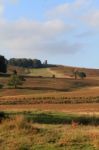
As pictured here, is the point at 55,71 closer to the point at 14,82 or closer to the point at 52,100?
the point at 14,82

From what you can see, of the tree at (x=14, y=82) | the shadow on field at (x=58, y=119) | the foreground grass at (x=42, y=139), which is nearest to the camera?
the foreground grass at (x=42, y=139)

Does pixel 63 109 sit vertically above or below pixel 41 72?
below

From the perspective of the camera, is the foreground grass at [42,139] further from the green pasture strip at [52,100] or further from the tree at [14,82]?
the tree at [14,82]

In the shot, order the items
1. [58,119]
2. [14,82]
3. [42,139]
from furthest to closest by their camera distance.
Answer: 1. [14,82]
2. [58,119]
3. [42,139]

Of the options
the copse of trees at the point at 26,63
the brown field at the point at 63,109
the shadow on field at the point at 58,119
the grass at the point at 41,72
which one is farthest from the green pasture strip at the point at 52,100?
the copse of trees at the point at 26,63

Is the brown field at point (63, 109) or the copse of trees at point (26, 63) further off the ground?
the copse of trees at point (26, 63)

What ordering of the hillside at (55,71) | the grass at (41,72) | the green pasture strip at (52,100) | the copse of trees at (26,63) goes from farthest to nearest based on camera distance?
the copse of trees at (26,63) → the hillside at (55,71) → the grass at (41,72) → the green pasture strip at (52,100)

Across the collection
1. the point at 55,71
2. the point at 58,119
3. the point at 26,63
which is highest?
the point at 26,63

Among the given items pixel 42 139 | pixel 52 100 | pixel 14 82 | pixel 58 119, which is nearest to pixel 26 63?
pixel 14 82

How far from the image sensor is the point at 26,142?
47.0 feet

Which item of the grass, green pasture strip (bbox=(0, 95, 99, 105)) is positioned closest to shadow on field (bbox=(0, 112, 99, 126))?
green pasture strip (bbox=(0, 95, 99, 105))

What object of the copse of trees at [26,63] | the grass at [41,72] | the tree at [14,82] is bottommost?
the tree at [14,82]

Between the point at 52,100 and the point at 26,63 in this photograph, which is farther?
the point at 26,63

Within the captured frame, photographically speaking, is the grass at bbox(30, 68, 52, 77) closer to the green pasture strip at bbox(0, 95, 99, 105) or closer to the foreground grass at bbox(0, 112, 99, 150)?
the green pasture strip at bbox(0, 95, 99, 105)
